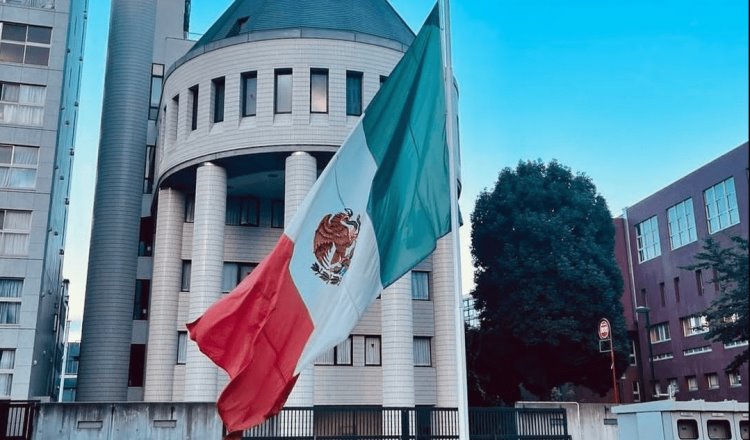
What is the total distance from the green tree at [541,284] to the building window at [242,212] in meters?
15.5

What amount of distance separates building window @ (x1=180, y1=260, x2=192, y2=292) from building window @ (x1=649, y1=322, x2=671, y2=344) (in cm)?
3610

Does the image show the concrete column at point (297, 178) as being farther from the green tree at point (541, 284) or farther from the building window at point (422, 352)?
the green tree at point (541, 284)

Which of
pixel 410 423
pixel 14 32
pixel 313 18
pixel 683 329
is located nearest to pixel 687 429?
pixel 410 423

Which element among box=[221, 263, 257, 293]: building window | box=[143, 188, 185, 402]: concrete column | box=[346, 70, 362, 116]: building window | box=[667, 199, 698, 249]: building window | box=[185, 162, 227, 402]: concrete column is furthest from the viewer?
box=[667, 199, 698, 249]: building window

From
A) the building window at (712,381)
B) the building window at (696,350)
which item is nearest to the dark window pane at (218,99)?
the building window at (696,350)

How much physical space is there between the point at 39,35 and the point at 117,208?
9.20 m

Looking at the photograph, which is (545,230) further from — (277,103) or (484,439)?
(484,439)

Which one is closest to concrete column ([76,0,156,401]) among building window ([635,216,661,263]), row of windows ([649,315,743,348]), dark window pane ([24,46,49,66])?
dark window pane ([24,46,49,66])

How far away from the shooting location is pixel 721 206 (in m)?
48.4

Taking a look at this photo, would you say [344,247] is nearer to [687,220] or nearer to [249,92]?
[249,92]

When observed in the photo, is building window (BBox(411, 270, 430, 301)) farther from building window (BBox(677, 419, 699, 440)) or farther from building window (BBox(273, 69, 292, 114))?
building window (BBox(677, 419, 699, 440))

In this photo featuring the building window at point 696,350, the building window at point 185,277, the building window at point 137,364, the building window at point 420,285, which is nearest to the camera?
the building window at point 185,277

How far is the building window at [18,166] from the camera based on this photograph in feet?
110

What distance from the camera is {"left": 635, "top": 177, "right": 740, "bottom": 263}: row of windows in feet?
156
